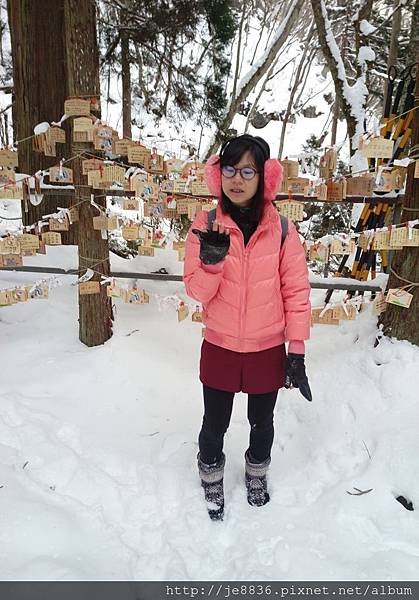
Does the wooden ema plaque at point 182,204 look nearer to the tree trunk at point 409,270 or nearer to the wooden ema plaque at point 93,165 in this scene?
the wooden ema plaque at point 93,165

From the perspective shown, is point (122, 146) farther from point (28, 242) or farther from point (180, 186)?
point (28, 242)

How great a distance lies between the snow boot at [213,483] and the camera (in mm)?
2535

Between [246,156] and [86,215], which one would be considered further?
[86,215]

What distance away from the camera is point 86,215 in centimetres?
357

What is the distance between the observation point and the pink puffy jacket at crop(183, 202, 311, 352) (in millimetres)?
2238

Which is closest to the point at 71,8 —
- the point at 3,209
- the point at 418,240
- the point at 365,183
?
the point at 365,183

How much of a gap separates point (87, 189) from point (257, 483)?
7.92 ft

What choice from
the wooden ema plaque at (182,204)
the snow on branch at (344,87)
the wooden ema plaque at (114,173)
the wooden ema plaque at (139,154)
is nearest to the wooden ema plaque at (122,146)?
the wooden ema plaque at (139,154)

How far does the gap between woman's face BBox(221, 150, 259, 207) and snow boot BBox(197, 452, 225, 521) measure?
4.78 ft

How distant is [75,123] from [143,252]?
3.48 feet

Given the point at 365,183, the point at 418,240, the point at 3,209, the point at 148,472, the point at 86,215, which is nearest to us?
the point at 148,472

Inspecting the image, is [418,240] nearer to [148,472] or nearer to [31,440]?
[148,472]
